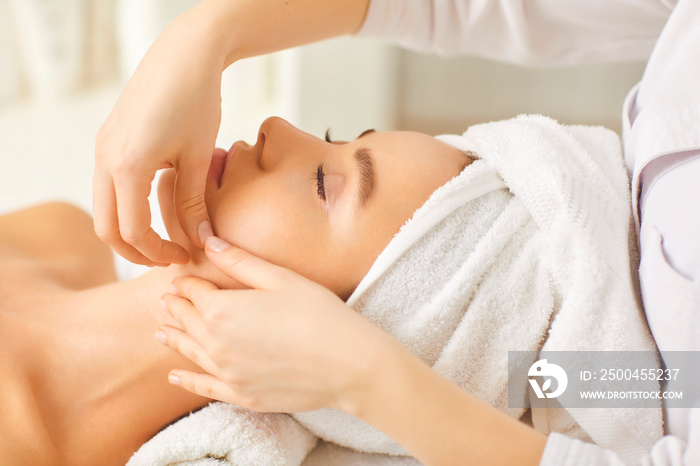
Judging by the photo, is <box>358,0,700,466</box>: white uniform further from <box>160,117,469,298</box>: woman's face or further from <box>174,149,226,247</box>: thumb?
<box>174,149,226,247</box>: thumb

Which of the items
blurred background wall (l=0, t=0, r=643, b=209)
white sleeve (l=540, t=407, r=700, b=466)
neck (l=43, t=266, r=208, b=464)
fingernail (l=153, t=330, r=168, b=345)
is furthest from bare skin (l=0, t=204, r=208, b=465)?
blurred background wall (l=0, t=0, r=643, b=209)

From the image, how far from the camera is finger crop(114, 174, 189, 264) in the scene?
0.75 metres

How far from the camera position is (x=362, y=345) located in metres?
0.69

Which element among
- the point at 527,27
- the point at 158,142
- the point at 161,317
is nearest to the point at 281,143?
the point at 158,142

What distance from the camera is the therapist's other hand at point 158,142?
750 millimetres

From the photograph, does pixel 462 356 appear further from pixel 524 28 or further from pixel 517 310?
pixel 524 28

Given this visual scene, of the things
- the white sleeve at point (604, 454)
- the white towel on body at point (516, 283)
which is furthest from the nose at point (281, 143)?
the white sleeve at point (604, 454)

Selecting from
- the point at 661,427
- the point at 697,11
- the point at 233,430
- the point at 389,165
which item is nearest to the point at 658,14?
the point at 697,11

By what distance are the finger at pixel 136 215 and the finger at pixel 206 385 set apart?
174 millimetres

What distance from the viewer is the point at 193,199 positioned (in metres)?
0.82

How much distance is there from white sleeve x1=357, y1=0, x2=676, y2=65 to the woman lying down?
339 millimetres

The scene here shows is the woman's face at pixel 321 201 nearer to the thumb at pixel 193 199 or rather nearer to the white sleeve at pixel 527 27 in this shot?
the thumb at pixel 193 199

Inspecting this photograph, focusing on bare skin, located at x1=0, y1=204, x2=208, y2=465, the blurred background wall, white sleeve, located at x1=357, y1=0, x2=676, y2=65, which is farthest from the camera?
the blurred background wall

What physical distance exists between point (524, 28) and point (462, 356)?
73cm
